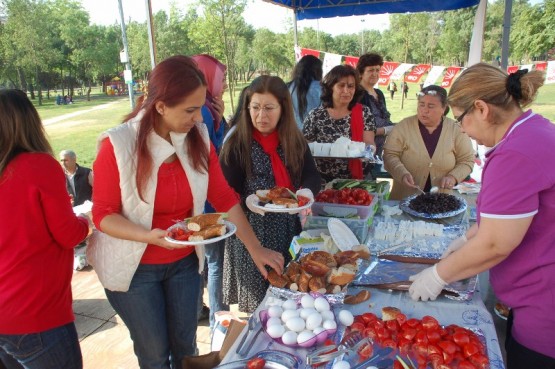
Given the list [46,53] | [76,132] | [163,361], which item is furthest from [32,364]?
[46,53]

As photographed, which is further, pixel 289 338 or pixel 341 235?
pixel 341 235

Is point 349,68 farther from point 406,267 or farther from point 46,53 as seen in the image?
point 46,53

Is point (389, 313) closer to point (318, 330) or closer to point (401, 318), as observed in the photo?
point (401, 318)

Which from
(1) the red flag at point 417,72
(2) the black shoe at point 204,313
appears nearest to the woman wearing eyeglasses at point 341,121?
(2) the black shoe at point 204,313

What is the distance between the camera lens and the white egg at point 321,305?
1.47 meters

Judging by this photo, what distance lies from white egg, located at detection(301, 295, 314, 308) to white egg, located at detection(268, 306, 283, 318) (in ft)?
0.29

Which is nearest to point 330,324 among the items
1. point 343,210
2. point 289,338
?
point 289,338

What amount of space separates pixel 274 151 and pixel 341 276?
3.51 ft

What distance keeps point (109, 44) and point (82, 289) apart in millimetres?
38440

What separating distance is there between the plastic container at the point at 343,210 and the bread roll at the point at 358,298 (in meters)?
0.68

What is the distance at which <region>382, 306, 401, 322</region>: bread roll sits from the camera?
143cm

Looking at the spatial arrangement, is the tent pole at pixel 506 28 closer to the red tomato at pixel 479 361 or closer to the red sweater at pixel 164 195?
the red sweater at pixel 164 195

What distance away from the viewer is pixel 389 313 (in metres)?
1.45

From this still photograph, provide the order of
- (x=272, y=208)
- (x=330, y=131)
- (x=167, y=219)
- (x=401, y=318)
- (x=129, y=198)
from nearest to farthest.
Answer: (x=401, y=318) < (x=129, y=198) < (x=167, y=219) < (x=272, y=208) < (x=330, y=131)
